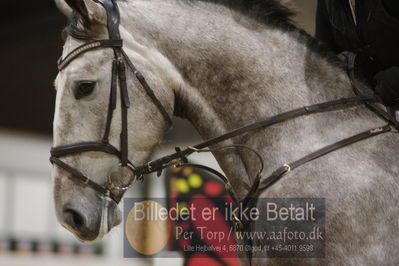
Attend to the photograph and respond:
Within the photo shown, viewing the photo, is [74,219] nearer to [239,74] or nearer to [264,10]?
[239,74]

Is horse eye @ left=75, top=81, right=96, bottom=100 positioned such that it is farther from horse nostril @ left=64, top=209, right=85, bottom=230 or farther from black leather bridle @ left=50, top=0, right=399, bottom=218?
horse nostril @ left=64, top=209, right=85, bottom=230

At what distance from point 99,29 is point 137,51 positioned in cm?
14

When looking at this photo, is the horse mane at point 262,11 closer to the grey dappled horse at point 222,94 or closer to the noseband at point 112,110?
the grey dappled horse at point 222,94

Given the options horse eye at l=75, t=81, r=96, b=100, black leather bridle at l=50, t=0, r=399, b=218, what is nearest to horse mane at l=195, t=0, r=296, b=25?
black leather bridle at l=50, t=0, r=399, b=218

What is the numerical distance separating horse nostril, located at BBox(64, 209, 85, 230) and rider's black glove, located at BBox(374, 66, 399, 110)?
0.98m

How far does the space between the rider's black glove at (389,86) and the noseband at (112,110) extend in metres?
0.66

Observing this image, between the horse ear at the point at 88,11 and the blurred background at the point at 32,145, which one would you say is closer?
the horse ear at the point at 88,11

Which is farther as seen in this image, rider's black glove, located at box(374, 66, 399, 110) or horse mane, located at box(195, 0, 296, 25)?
horse mane, located at box(195, 0, 296, 25)

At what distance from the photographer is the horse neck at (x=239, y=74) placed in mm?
1788

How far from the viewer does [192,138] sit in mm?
4121

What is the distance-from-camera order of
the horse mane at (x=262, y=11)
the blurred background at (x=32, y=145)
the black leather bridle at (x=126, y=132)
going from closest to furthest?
the black leather bridle at (x=126, y=132) → the horse mane at (x=262, y=11) → the blurred background at (x=32, y=145)

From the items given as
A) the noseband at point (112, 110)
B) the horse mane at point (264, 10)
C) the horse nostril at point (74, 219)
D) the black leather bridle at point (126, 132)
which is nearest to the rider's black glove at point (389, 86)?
the black leather bridle at point (126, 132)

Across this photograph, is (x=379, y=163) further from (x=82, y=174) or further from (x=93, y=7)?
(x=93, y=7)

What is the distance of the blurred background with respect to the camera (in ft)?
13.4
